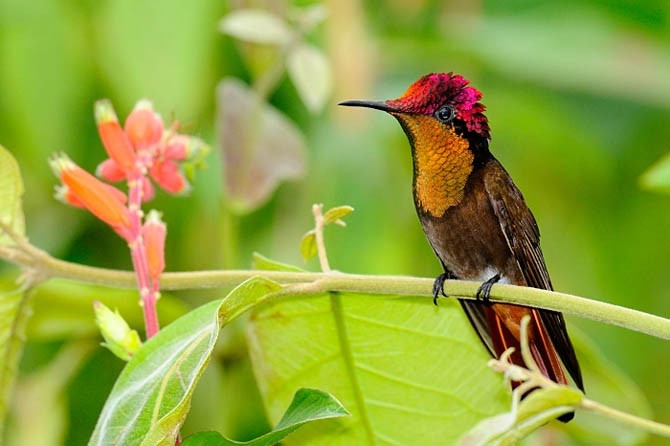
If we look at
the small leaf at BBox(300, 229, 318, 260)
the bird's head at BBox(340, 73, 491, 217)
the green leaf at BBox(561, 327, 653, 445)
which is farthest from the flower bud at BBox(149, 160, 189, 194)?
the green leaf at BBox(561, 327, 653, 445)

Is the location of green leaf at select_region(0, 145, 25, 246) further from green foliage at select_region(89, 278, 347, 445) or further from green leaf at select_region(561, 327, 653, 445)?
green leaf at select_region(561, 327, 653, 445)

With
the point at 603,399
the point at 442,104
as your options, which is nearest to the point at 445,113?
the point at 442,104

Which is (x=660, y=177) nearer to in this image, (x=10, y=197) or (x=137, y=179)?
(x=137, y=179)

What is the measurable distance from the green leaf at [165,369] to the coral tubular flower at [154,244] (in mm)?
77

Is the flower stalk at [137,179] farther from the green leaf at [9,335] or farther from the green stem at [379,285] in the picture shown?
the green leaf at [9,335]

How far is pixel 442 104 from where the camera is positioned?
1.55 metres

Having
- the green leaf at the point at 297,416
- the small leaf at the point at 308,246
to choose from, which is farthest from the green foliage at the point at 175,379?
the small leaf at the point at 308,246

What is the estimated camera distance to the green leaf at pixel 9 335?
1.75 meters

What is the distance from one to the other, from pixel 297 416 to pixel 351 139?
5.59ft

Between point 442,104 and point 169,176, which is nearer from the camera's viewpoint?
point 442,104

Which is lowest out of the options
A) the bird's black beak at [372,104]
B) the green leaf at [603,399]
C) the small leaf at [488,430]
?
the green leaf at [603,399]

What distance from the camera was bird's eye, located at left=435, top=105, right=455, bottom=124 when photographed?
1560mm

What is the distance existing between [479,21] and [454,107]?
6.63 ft

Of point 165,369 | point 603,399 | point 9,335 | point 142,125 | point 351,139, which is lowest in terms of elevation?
point 603,399
